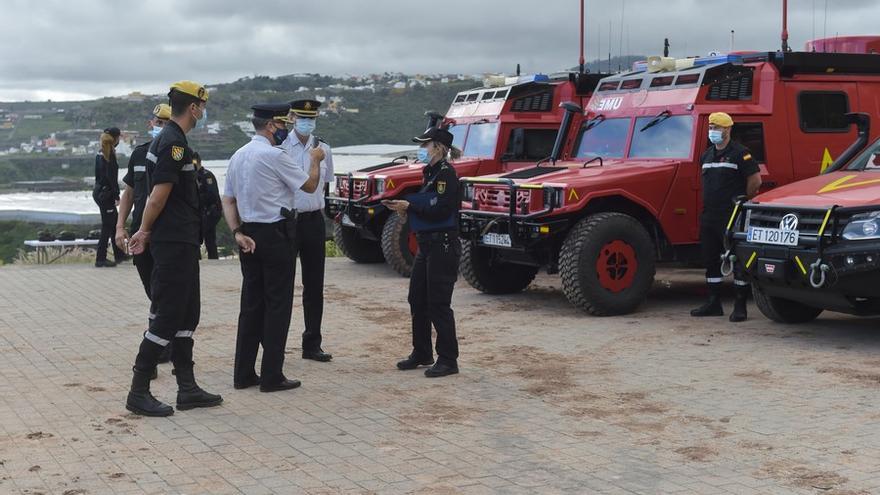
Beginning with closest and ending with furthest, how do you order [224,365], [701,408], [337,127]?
1. [701,408]
2. [224,365]
3. [337,127]

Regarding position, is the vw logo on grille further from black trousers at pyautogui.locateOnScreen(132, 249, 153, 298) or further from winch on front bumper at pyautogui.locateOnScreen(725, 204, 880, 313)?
black trousers at pyautogui.locateOnScreen(132, 249, 153, 298)

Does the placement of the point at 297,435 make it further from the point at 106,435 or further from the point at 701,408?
the point at 701,408

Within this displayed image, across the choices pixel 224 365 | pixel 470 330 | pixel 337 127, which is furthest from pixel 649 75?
pixel 337 127

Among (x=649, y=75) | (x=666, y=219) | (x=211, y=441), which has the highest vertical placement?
(x=649, y=75)

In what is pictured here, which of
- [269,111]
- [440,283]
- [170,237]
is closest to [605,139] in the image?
[440,283]

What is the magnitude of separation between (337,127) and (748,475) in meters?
26.6

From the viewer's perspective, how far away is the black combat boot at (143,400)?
22.7ft

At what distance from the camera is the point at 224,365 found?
8.58 m

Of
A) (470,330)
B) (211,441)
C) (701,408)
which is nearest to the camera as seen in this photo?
(211,441)

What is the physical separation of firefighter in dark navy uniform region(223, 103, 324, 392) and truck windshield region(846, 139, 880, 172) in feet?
16.1

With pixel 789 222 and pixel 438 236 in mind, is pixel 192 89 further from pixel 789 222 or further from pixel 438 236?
pixel 789 222

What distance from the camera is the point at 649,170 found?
36.1 ft

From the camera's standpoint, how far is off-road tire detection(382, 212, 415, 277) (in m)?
13.9

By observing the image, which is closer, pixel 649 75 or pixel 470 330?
pixel 470 330
